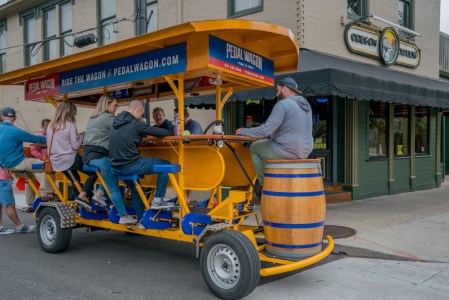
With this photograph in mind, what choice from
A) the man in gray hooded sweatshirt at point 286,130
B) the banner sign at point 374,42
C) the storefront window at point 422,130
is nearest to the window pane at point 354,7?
the banner sign at point 374,42

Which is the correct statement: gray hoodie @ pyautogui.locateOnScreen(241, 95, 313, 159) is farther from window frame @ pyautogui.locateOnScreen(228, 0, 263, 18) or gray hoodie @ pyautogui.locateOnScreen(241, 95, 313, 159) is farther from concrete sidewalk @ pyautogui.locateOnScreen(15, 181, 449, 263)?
window frame @ pyautogui.locateOnScreen(228, 0, 263, 18)

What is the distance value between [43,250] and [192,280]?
2.47m

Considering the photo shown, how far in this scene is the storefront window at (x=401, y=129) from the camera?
12.2 m

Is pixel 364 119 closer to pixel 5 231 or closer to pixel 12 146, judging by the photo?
pixel 12 146

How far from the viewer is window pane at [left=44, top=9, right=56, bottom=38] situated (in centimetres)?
1658

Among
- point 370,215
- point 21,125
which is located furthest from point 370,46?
point 21,125

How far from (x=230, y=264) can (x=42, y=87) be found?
14.3 feet

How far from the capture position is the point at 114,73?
18.9 ft

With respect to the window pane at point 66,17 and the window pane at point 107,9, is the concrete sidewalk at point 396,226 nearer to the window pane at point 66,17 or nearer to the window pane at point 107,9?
the window pane at point 107,9

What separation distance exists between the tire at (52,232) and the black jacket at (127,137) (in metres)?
1.49

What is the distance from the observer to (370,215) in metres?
8.48

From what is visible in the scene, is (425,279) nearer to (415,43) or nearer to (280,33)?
Result: (280,33)

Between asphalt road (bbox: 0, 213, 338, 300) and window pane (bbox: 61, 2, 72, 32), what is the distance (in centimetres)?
1052

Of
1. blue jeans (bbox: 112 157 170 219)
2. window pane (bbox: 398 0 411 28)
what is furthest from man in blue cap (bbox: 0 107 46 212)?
window pane (bbox: 398 0 411 28)
